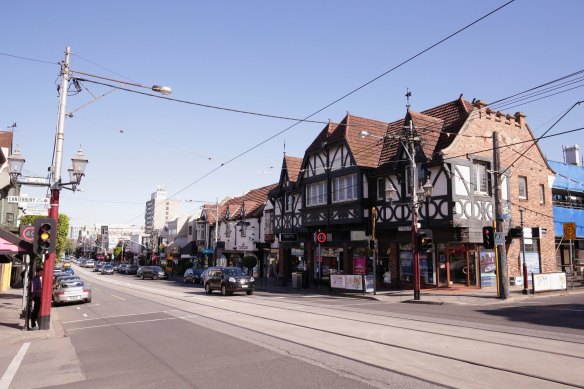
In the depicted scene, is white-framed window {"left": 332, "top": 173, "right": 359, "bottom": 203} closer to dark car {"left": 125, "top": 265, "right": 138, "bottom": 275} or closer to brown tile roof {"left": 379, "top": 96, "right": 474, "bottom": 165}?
brown tile roof {"left": 379, "top": 96, "right": 474, "bottom": 165}

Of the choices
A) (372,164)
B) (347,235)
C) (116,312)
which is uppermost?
(372,164)

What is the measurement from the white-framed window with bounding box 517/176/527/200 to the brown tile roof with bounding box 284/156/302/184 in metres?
17.0

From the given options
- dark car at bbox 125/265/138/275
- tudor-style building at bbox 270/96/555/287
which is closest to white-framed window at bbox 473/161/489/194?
tudor-style building at bbox 270/96/555/287

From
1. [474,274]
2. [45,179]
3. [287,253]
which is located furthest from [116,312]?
[287,253]

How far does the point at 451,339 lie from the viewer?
1053 cm

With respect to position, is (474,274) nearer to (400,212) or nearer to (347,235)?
(400,212)

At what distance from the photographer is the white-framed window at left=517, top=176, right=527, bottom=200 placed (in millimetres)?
29328

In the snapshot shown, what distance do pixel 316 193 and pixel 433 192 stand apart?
1037 cm

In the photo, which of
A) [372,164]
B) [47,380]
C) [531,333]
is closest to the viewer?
[47,380]

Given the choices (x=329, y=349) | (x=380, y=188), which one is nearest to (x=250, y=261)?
(x=380, y=188)

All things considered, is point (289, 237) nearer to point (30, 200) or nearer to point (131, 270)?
point (30, 200)

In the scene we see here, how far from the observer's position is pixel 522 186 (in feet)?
97.0

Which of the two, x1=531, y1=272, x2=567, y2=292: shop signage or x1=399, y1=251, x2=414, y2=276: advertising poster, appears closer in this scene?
x1=531, y1=272, x2=567, y2=292: shop signage

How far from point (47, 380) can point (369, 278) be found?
20.6 meters
